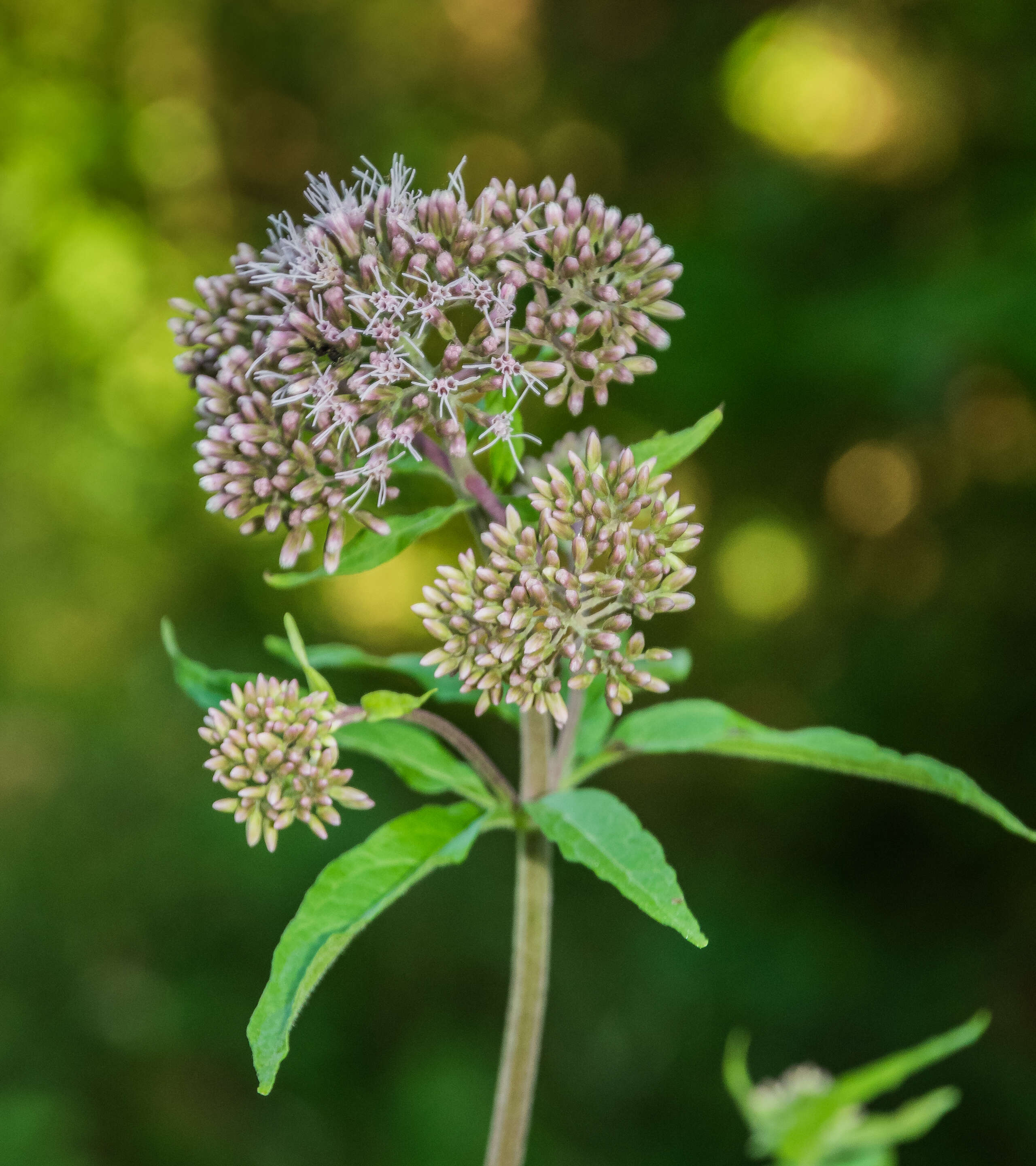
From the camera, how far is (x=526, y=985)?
1.35 metres

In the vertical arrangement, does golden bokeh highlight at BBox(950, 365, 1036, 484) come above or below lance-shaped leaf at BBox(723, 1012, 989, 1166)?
above

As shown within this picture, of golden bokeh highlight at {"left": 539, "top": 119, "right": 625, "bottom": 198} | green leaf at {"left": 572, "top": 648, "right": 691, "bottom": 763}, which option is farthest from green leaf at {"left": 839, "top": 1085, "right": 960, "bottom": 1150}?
golden bokeh highlight at {"left": 539, "top": 119, "right": 625, "bottom": 198}

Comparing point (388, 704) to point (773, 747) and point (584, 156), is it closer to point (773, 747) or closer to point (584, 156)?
point (773, 747)

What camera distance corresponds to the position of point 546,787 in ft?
4.42

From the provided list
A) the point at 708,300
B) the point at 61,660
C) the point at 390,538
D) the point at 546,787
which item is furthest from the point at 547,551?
the point at 61,660

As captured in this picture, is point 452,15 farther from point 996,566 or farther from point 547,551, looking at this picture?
point 547,551

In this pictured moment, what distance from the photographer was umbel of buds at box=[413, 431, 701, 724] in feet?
3.86

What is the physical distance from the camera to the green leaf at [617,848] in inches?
39.7

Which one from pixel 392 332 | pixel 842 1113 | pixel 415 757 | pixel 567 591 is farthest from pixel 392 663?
pixel 842 1113

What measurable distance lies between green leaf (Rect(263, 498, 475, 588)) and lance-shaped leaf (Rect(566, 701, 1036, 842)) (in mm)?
385

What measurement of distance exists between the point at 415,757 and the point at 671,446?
508 millimetres

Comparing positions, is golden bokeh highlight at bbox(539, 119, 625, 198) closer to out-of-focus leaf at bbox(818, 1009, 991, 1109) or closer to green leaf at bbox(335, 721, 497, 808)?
green leaf at bbox(335, 721, 497, 808)

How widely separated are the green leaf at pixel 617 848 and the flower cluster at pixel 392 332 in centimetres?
38

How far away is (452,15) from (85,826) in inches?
173
